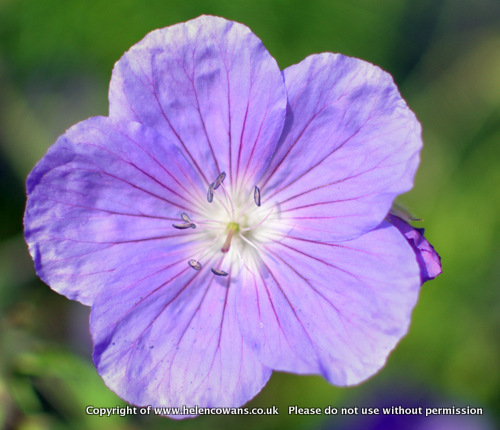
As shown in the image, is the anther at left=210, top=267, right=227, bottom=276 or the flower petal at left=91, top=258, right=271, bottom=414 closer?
the flower petal at left=91, top=258, right=271, bottom=414

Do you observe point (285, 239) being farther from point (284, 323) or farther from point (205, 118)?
point (205, 118)

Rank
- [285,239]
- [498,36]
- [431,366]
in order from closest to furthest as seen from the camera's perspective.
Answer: [285,239] < [431,366] < [498,36]

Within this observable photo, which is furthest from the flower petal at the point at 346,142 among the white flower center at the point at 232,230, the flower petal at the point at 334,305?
the white flower center at the point at 232,230

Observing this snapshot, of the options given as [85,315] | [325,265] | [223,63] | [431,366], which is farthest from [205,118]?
[431,366]

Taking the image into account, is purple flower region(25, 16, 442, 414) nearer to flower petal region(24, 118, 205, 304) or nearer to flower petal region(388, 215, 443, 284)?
flower petal region(24, 118, 205, 304)

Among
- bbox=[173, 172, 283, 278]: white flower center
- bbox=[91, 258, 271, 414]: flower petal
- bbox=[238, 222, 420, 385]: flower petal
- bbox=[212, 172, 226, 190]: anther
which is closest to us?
bbox=[238, 222, 420, 385]: flower petal

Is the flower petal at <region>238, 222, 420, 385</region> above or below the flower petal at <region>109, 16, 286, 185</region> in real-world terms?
below

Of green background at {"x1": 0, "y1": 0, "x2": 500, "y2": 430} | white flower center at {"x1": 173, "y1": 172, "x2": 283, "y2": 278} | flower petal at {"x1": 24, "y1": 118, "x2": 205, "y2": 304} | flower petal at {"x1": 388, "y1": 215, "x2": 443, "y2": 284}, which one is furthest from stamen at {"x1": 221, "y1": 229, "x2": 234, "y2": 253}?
green background at {"x1": 0, "y1": 0, "x2": 500, "y2": 430}
